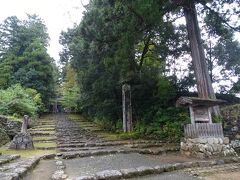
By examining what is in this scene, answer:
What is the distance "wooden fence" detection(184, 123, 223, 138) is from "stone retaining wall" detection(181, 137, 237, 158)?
0.19 metres

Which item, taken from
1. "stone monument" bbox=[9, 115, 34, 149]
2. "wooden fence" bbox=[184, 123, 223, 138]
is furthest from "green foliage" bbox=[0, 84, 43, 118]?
"wooden fence" bbox=[184, 123, 223, 138]

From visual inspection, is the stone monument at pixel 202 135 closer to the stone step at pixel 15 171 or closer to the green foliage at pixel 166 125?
the green foliage at pixel 166 125

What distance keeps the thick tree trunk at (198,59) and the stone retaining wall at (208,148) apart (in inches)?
78.2

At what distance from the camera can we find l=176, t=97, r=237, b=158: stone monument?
29.8ft

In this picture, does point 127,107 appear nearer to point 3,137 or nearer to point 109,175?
point 3,137

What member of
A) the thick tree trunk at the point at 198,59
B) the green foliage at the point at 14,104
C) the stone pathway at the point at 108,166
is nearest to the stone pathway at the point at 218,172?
the stone pathway at the point at 108,166

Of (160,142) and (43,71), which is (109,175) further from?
(43,71)

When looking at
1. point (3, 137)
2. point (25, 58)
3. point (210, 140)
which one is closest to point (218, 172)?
point (210, 140)

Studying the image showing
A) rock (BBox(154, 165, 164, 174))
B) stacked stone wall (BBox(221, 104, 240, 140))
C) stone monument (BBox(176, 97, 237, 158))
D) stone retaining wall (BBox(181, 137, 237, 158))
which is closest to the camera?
rock (BBox(154, 165, 164, 174))

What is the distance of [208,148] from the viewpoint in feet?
29.5

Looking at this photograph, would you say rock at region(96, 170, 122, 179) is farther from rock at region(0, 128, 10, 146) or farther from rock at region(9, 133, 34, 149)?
rock at region(0, 128, 10, 146)

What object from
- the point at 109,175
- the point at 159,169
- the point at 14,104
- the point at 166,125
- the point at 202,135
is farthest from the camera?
the point at 14,104

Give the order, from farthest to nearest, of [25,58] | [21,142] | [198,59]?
[25,58] < [198,59] < [21,142]

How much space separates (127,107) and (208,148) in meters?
6.42
